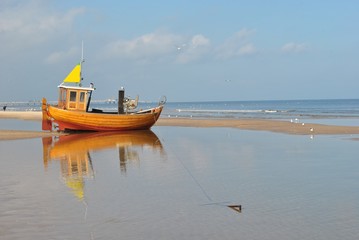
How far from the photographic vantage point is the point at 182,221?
7.38 meters

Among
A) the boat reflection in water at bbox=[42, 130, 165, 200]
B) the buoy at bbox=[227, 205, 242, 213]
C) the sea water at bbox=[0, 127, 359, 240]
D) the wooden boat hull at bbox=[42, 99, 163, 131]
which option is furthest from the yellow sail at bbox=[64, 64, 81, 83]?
the buoy at bbox=[227, 205, 242, 213]

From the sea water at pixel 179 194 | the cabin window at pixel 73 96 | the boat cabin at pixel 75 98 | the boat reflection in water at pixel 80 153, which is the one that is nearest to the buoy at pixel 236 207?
the sea water at pixel 179 194

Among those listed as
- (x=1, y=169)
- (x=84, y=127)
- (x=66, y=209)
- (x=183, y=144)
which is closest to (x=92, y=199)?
(x=66, y=209)

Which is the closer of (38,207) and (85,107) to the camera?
(38,207)

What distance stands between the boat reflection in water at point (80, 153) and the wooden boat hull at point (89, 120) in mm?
3020

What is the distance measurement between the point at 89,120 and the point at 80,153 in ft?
31.8

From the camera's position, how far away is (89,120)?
2606 centimetres

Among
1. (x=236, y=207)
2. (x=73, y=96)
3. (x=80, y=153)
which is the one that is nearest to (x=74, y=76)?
(x=73, y=96)

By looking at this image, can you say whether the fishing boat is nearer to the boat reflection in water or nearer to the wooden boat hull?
the wooden boat hull

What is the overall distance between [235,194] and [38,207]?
359 cm

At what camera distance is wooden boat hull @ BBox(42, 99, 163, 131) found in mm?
25906

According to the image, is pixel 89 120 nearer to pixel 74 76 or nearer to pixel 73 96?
pixel 73 96

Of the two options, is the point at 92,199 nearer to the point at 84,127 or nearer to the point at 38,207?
the point at 38,207

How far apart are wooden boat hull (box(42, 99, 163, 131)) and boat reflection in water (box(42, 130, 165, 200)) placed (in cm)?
302
